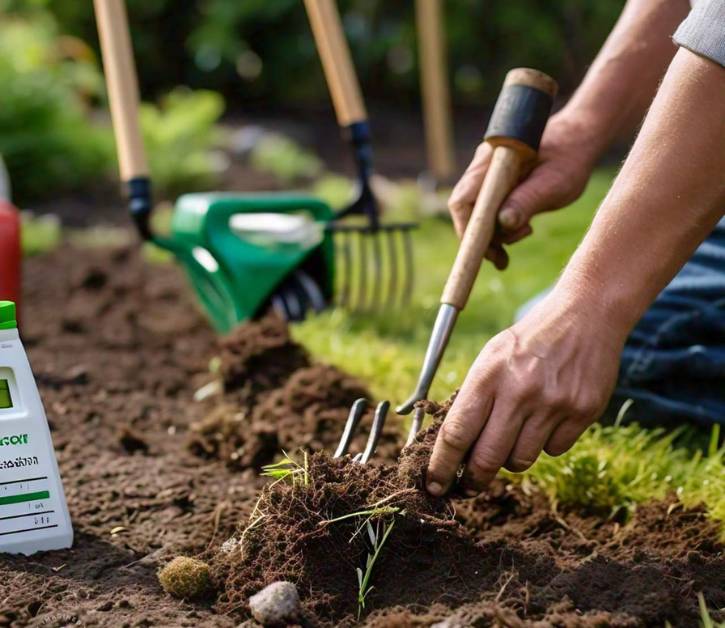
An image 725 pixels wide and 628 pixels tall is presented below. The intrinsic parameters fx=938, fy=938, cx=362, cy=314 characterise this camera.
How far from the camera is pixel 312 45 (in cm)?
815

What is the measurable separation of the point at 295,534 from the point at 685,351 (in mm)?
1344

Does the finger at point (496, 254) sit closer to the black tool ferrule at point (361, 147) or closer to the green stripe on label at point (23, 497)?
the green stripe on label at point (23, 497)

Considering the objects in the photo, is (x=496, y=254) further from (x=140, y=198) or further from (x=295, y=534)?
(x=140, y=198)

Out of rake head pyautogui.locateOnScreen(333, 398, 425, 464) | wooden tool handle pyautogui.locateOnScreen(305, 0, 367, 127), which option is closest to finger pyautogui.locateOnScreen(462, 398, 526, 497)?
rake head pyautogui.locateOnScreen(333, 398, 425, 464)

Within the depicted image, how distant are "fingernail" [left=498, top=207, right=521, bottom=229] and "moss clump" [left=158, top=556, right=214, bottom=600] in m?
1.00

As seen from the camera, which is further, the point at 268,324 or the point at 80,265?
the point at 80,265

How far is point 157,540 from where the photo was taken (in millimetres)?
1968

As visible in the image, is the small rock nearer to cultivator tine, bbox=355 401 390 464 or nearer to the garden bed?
the garden bed

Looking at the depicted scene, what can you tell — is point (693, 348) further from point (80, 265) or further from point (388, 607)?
point (80, 265)

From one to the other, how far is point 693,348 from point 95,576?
164 centimetres

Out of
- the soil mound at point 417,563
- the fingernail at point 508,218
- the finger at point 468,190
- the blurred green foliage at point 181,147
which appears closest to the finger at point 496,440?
the soil mound at point 417,563

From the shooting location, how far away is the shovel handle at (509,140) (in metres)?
2.05

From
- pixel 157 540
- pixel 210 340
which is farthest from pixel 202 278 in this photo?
pixel 157 540

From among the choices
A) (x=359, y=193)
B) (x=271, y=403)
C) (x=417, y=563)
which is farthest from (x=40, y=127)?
(x=417, y=563)
